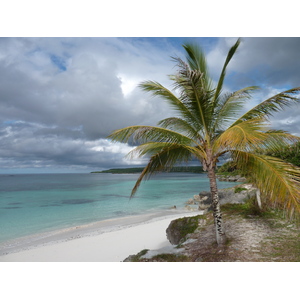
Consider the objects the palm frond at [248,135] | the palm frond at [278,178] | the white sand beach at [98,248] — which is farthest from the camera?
the white sand beach at [98,248]

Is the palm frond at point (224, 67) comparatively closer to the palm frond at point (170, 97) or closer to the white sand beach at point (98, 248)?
the palm frond at point (170, 97)

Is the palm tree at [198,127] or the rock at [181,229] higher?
the palm tree at [198,127]

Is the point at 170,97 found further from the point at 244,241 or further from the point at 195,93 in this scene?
the point at 244,241

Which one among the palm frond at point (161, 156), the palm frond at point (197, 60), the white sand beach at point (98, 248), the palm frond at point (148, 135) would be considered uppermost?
the palm frond at point (197, 60)

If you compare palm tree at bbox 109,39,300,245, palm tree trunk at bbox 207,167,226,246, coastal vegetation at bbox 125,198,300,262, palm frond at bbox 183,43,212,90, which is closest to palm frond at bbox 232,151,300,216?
palm tree at bbox 109,39,300,245

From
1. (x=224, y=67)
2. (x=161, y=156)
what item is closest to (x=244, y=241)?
(x=161, y=156)

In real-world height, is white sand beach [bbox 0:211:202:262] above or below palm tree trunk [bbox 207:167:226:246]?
below

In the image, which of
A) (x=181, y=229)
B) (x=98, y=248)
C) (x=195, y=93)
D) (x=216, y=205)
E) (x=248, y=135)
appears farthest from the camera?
(x=98, y=248)

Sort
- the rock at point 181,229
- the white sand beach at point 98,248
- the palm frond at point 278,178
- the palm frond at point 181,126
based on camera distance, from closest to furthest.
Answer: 1. the palm frond at point 278,178
2. the palm frond at point 181,126
3. the rock at point 181,229
4. the white sand beach at point 98,248

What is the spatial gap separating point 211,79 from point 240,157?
219 centimetres

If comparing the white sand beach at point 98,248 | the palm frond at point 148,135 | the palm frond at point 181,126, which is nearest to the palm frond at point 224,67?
the palm frond at point 181,126

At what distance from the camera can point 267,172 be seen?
155 inches

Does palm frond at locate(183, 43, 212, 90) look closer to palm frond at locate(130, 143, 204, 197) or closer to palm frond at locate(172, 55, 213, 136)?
palm frond at locate(172, 55, 213, 136)
